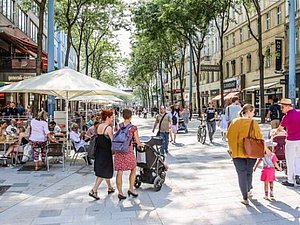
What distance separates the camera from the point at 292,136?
27.0 ft

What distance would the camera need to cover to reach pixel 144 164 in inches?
334

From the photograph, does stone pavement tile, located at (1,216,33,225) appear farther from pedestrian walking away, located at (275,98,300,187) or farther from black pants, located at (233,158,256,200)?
pedestrian walking away, located at (275,98,300,187)

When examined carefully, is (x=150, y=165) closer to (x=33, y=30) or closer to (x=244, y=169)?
(x=244, y=169)

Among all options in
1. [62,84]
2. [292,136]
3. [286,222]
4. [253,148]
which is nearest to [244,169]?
[253,148]

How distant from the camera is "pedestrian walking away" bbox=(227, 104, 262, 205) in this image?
276 inches

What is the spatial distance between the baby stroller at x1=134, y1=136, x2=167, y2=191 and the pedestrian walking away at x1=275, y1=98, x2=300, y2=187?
8.29 feet

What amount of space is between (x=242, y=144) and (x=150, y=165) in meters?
2.20

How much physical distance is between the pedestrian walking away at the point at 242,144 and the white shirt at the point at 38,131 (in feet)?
19.7

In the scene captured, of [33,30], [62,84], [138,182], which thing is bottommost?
[138,182]

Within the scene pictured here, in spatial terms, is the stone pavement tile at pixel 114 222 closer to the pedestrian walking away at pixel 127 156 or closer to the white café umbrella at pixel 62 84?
the pedestrian walking away at pixel 127 156

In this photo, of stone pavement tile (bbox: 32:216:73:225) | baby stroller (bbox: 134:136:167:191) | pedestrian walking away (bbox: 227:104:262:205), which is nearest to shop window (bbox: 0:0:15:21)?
baby stroller (bbox: 134:136:167:191)

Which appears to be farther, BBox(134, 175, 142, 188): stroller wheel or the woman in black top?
BBox(134, 175, 142, 188): stroller wheel

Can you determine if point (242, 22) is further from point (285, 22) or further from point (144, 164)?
point (144, 164)

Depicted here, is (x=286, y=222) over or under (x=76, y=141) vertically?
under
